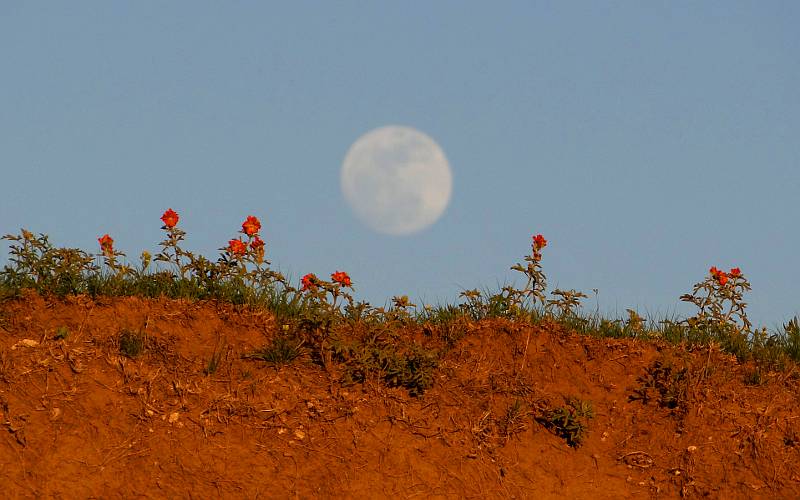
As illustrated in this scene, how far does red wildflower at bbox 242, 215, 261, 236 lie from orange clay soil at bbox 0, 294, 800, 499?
2.80 ft

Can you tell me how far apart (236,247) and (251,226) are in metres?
0.28

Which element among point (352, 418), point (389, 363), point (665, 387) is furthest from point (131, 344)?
point (665, 387)

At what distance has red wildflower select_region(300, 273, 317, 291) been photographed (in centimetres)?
953

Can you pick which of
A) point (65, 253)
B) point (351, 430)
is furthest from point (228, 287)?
point (351, 430)

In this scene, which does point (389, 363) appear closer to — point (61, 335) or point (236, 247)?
point (236, 247)

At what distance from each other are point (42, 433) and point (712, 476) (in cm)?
586

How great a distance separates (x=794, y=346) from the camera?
421 inches

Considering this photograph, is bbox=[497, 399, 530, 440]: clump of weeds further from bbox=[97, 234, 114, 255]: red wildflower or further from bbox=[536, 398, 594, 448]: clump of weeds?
bbox=[97, 234, 114, 255]: red wildflower

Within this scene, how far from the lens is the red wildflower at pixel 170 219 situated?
9.91m

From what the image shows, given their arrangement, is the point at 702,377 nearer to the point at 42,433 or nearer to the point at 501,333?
the point at 501,333

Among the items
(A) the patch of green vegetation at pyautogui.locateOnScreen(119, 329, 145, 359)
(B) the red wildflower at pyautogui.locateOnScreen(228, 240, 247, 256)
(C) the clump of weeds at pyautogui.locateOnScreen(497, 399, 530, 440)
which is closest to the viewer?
(C) the clump of weeds at pyautogui.locateOnScreen(497, 399, 530, 440)

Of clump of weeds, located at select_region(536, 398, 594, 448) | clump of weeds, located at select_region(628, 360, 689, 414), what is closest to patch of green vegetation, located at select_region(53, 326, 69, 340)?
clump of weeds, located at select_region(536, 398, 594, 448)

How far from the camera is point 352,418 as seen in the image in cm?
834

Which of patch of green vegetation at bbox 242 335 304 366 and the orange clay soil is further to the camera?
patch of green vegetation at bbox 242 335 304 366
